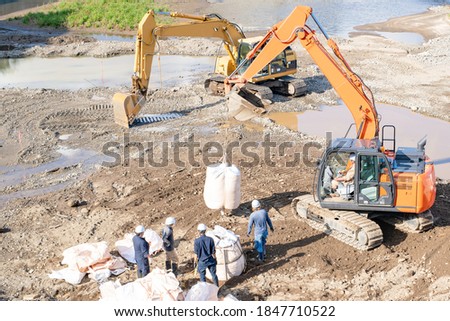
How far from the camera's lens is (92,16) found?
Result: 37.3m

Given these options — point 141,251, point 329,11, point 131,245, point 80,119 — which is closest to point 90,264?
point 131,245

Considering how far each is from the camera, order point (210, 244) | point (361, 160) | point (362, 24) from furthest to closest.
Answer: point (362, 24), point (361, 160), point (210, 244)

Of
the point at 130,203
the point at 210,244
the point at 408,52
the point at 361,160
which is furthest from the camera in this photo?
the point at 408,52

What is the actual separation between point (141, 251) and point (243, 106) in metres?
10.7

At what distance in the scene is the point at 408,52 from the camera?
91.7 ft

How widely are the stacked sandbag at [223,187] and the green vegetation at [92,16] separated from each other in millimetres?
26903

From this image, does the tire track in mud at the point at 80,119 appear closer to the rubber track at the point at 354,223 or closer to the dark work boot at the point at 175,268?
the rubber track at the point at 354,223

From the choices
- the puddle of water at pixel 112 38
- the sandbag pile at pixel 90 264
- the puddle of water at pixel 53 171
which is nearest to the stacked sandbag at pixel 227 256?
the sandbag pile at pixel 90 264

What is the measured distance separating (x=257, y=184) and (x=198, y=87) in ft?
31.7

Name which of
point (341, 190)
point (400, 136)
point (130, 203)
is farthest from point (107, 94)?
point (341, 190)

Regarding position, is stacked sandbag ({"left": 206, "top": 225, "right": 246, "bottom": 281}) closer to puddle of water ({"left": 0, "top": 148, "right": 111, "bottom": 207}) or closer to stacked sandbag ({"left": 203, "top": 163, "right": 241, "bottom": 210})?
stacked sandbag ({"left": 203, "top": 163, "right": 241, "bottom": 210})

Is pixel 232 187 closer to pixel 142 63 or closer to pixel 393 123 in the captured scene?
pixel 142 63

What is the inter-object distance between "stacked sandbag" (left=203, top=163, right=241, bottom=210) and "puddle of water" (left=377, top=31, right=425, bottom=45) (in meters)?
24.7

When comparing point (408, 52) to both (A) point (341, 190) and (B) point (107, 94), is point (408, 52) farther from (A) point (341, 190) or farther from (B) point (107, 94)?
(A) point (341, 190)
